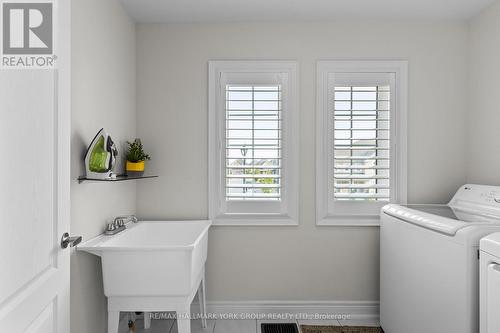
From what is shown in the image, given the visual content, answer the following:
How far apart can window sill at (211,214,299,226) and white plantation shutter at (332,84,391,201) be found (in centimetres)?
47

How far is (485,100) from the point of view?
2.42 metres

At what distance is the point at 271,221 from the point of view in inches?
104

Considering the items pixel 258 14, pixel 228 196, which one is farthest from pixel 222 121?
pixel 258 14

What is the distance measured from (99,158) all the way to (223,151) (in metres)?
1.04

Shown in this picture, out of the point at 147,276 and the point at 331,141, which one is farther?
the point at 331,141

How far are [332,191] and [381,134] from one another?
23.4 inches

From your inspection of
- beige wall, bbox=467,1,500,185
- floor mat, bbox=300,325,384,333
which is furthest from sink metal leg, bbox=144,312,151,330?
beige wall, bbox=467,1,500,185

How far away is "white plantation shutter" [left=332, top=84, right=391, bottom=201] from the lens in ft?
8.58

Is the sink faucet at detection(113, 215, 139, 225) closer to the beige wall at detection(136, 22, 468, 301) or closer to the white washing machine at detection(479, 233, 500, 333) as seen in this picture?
the beige wall at detection(136, 22, 468, 301)

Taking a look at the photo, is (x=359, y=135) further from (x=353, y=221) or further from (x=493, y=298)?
(x=493, y=298)

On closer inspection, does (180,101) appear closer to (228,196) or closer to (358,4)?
(228,196)

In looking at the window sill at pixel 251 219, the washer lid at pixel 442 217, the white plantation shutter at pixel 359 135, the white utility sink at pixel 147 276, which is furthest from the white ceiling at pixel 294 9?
the white utility sink at pixel 147 276

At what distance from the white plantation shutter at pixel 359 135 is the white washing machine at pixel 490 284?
116 cm

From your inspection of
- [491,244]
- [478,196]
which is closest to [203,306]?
[491,244]
